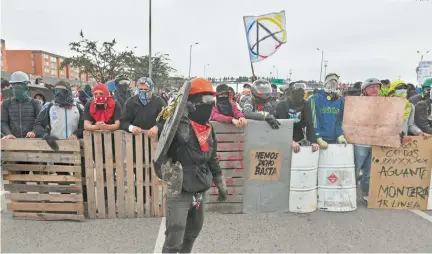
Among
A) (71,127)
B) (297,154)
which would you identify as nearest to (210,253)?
(297,154)

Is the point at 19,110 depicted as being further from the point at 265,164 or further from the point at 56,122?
the point at 265,164

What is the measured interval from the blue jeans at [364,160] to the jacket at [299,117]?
87 cm

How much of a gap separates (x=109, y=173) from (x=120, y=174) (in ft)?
0.47

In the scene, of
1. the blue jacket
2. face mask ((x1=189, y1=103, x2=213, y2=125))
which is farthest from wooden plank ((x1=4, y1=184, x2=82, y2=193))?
the blue jacket

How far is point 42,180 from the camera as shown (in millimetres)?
4105

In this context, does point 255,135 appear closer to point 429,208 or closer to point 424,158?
point 424,158

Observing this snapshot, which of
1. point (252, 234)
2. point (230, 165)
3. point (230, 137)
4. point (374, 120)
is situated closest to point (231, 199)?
point (230, 165)

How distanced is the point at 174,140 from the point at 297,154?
2442mm

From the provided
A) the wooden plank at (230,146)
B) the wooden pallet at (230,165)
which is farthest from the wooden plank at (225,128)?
the wooden plank at (230,146)

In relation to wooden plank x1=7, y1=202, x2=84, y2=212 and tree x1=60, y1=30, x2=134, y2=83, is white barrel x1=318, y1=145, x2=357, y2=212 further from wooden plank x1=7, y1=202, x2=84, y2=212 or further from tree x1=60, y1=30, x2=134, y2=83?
tree x1=60, y1=30, x2=134, y2=83

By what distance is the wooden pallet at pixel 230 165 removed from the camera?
4379 mm

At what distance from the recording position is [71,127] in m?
4.32

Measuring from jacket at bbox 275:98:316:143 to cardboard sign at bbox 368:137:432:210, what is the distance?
1031mm

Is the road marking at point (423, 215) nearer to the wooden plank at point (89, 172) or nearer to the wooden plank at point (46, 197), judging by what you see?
the wooden plank at point (89, 172)
